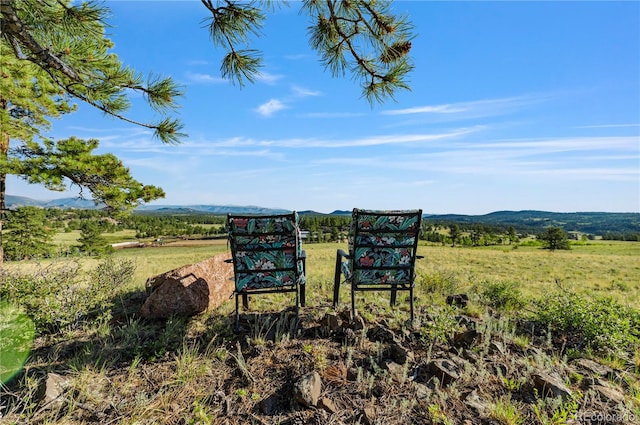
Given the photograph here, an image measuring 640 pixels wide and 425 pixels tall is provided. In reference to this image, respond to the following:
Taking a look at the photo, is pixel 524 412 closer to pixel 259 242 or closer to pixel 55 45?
pixel 259 242

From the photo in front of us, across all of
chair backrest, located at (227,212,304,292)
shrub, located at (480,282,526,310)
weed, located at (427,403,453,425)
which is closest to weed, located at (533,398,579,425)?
weed, located at (427,403,453,425)

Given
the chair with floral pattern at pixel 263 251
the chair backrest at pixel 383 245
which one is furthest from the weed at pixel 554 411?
the chair with floral pattern at pixel 263 251

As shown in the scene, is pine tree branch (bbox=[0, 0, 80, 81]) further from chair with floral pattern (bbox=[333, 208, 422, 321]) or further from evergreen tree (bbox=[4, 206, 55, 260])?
evergreen tree (bbox=[4, 206, 55, 260])

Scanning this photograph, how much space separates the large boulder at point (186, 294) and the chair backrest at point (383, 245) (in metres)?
1.77

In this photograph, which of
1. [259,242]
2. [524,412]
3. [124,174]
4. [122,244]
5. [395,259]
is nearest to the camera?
[524,412]

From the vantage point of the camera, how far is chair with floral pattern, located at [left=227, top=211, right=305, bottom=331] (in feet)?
12.3

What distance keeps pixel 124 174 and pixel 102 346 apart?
6.17 metres

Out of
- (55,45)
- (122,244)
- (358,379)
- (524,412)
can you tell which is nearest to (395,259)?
(358,379)

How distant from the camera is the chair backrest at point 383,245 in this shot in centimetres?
388

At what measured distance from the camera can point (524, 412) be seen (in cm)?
237

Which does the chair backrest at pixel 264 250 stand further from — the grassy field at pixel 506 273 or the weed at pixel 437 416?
the weed at pixel 437 416

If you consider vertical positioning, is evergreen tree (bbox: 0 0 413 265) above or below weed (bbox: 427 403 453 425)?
above

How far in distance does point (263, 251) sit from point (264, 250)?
20mm

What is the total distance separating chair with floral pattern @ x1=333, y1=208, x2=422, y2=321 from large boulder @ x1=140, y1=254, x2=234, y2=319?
1.72 m
